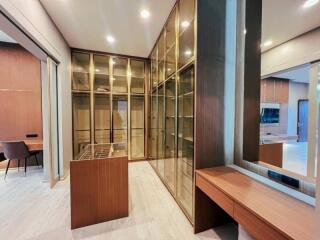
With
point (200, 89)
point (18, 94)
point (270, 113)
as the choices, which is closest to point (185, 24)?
point (200, 89)

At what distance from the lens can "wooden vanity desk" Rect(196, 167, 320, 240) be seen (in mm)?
912

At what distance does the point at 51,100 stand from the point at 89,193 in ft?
6.60

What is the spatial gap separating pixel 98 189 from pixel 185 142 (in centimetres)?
127

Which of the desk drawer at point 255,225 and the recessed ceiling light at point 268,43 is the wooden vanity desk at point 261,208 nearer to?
the desk drawer at point 255,225

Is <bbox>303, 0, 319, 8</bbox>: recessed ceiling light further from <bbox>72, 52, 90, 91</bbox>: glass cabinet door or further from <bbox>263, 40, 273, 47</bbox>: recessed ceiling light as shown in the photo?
<bbox>72, 52, 90, 91</bbox>: glass cabinet door

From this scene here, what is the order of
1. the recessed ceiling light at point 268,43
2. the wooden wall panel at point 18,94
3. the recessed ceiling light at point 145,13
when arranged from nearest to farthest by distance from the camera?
the recessed ceiling light at point 268,43 < the recessed ceiling light at point 145,13 < the wooden wall panel at point 18,94

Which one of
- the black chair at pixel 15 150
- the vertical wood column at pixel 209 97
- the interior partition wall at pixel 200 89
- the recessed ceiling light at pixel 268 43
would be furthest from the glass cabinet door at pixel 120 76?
the recessed ceiling light at pixel 268 43

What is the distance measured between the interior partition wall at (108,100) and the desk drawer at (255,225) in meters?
3.62

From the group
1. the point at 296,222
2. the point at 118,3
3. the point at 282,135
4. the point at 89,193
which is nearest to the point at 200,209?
the point at 296,222

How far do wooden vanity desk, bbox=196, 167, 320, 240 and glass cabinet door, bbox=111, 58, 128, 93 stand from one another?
139 inches

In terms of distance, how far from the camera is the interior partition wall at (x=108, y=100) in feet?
13.4

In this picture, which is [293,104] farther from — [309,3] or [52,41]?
[52,41]

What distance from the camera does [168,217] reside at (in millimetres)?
2100

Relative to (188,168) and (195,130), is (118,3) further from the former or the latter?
(188,168)
